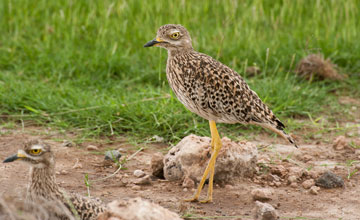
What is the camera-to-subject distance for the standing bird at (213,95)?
4.46m

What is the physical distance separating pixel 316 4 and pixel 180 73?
4.16 meters

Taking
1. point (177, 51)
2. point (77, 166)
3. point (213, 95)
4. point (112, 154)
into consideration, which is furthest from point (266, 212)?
point (77, 166)

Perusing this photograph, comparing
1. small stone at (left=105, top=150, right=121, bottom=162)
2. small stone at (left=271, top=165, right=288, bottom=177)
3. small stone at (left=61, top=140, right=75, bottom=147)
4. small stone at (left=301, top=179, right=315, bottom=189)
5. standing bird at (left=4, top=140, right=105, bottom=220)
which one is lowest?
small stone at (left=301, top=179, right=315, bottom=189)

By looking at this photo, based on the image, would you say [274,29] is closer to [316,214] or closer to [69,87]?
[69,87]

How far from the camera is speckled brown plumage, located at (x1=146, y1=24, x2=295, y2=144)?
4.47 m

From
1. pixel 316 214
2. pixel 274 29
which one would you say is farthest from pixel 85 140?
pixel 274 29

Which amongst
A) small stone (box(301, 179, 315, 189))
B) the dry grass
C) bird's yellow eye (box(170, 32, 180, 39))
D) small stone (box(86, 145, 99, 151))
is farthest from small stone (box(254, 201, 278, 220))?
the dry grass

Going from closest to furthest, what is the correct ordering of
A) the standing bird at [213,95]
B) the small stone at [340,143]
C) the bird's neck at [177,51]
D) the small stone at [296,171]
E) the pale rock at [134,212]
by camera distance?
the pale rock at [134,212] < the standing bird at [213,95] < the bird's neck at [177,51] < the small stone at [296,171] < the small stone at [340,143]

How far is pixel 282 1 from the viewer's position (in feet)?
28.2

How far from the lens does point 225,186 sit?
15.3 feet

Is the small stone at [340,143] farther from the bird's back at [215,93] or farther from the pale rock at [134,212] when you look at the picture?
the pale rock at [134,212]

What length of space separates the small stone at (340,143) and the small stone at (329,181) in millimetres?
825

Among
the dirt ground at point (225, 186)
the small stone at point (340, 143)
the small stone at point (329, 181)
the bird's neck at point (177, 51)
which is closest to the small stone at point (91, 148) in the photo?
the dirt ground at point (225, 186)

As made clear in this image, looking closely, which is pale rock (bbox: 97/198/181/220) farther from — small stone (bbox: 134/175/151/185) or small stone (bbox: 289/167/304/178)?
small stone (bbox: 289/167/304/178)
